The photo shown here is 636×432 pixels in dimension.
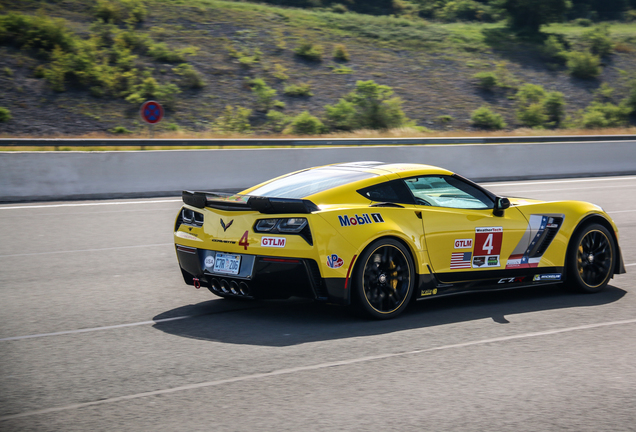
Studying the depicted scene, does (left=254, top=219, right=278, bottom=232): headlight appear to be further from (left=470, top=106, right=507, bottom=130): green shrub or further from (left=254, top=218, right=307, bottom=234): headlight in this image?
(left=470, top=106, right=507, bottom=130): green shrub

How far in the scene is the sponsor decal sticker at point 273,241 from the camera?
18.3 feet

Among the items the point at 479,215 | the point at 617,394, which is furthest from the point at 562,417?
the point at 479,215

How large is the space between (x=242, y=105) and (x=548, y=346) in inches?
1380

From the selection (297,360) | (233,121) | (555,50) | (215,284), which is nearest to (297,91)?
(233,121)

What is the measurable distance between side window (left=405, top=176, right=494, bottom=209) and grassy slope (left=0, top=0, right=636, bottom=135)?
28.9 meters

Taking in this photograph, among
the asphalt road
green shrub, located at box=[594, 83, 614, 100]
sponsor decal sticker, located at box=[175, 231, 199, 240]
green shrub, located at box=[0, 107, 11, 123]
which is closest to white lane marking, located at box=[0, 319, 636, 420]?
the asphalt road

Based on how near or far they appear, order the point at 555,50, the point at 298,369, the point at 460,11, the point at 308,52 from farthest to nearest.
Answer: the point at 460,11 < the point at 555,50 < the point at 308,52 < the point at 298,369

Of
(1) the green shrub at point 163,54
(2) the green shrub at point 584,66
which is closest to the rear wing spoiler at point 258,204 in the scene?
(1) the green shrub at point 163,54

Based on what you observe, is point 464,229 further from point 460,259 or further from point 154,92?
point 154,92

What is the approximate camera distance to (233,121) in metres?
36.4

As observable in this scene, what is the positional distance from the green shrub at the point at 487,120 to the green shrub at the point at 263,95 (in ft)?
38.1

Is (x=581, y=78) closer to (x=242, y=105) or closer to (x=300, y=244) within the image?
(x=242, y=105)

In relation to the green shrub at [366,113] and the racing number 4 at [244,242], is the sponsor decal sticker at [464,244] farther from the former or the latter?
the green shrub at [366,113]

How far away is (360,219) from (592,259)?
2842 millimetres
